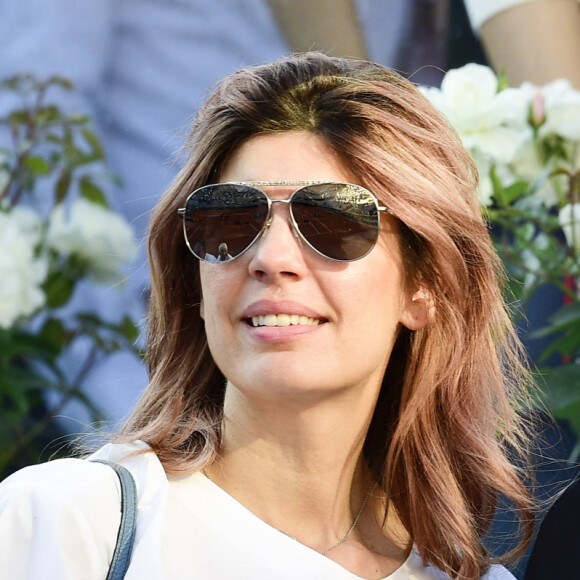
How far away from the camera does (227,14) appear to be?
288 centimetres

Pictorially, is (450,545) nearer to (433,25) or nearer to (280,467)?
(280,467)

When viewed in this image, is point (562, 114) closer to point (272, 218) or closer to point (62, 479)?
point (272, 218)

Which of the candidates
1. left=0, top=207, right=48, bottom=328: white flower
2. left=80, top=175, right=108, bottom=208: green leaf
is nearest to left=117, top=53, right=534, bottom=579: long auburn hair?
left=0, top=207, right=48, bottom=328: white flower

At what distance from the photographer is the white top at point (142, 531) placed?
139 centimetres

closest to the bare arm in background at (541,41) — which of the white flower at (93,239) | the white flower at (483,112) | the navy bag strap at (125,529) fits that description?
the white flower at (483,112)

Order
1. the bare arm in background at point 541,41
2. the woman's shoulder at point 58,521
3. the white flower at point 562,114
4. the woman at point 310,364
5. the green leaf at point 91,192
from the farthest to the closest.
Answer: the green leaf at point 91,192, the bare arm in background at point 541,41, the white flower at point 562,114, the woman at point 310,364, the woman's shoulder at point 58,521

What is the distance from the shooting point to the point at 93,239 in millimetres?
2727

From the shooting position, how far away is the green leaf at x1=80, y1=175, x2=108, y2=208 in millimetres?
2920

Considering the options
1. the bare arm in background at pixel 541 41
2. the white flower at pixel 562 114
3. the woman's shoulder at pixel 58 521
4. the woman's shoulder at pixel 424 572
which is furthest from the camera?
the bare arm in background at pixel 541 41

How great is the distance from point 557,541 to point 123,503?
66 centimetres

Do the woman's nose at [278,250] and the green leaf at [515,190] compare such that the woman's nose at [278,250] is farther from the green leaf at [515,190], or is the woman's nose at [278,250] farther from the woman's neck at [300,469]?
the green leaf at [515,190]

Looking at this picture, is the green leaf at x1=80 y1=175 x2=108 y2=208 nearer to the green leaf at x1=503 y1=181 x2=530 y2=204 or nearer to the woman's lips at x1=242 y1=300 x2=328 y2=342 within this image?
the green leaf at x1=503 y1=181 x2=530 y2=204

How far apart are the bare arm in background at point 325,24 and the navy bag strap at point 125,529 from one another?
1634mm

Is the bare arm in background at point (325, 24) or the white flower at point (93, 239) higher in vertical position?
the bare arm in background at point (325, 24)
